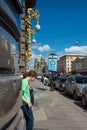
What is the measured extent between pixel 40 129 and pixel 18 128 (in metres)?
6.21

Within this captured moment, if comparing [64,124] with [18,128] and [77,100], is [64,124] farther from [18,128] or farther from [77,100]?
[77,100]

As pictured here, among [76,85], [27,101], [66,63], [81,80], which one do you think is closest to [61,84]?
[81,80]

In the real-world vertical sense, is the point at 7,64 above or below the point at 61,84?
above

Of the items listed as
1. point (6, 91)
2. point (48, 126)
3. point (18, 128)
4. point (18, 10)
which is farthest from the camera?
point (48, 126)

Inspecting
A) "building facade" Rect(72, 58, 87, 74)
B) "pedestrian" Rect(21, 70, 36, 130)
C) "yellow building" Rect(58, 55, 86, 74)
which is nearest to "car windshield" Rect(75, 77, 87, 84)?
"pedestrian" Rect(21, 70, 36, 130)

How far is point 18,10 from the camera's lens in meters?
2.46

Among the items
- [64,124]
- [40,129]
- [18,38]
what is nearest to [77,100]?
[64,124]

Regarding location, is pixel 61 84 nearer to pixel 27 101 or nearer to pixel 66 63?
pixel 27 101

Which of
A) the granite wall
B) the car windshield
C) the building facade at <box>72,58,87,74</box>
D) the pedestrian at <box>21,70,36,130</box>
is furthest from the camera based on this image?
the building facade at <box>72,58,87,74</box>

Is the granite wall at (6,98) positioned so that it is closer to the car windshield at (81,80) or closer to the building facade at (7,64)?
the building facade at (7,64)

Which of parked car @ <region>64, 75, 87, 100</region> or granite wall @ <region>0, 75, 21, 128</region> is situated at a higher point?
granite wall @ <region>0, 75, 21, 128</region>

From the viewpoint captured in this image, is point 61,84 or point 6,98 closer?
point 6,98

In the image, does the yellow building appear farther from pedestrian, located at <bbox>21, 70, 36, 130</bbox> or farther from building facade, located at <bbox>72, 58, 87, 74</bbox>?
pedestrian, located at <bbox>21, 70, 36, 130</bbox>

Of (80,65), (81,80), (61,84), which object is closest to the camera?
(81,80)
